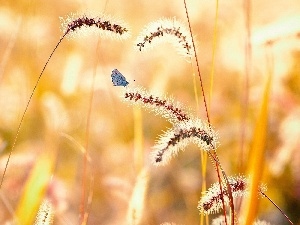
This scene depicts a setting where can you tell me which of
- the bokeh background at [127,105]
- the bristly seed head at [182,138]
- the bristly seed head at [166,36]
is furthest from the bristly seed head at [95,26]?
the bokeh background at [127,105]

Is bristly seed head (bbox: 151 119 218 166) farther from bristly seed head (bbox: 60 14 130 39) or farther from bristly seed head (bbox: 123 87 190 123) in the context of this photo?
bristly seed head (bbox: 60 14 130 39)

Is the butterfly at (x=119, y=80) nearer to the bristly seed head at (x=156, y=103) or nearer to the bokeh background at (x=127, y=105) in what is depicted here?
the bristly seed head at (x=156, y=103)

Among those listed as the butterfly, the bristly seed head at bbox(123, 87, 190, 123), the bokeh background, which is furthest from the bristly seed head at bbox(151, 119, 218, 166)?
the bokeh background

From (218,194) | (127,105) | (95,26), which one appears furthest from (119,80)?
(127,105)

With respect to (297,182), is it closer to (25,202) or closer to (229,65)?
(229,65)

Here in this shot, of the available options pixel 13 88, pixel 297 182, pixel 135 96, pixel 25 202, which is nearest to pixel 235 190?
pixel 135 96

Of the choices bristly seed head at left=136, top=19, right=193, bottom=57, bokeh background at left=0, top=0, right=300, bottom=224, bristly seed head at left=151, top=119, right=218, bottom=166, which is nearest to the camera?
bristly seed head at left=151, top=119, right=218, bottom=166
